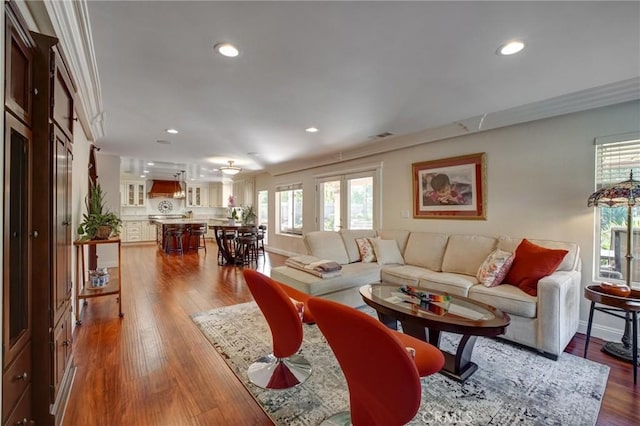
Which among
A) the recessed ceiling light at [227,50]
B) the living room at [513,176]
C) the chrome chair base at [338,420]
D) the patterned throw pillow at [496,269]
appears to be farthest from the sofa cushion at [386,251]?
the recessed ceiling light at [227,50]

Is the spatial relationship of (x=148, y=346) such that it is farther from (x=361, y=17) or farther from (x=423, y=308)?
(x=361, y=17)

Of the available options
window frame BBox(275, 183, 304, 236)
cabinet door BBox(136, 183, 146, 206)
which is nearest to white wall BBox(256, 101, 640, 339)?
window frame BBox(275, 183, 304, 236)

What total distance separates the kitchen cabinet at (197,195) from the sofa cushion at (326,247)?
910 cm

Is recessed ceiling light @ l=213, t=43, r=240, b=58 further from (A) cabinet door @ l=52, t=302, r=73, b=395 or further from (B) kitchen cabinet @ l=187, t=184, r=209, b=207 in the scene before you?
(B) kitchen cabinet @ l=187, t=184, r=209, b=207

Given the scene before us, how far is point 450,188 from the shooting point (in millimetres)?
4305

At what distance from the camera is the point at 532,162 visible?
350 centimetres

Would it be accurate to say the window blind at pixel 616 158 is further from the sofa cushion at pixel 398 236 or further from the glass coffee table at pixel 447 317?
the sofa cushion at pixel 398 236

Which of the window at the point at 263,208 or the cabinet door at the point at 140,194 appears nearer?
the window at the point at 263,208

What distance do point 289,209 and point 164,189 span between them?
18.9ft

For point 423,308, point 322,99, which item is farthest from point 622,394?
point 322,99

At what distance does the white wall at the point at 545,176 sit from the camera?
10.0 feet

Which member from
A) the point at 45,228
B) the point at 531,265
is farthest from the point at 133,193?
the point at 531,265

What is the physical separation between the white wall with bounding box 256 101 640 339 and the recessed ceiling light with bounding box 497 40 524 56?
1.67 m

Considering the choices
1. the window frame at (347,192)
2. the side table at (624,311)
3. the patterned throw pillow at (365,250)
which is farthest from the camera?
the window frame at (347,192)
